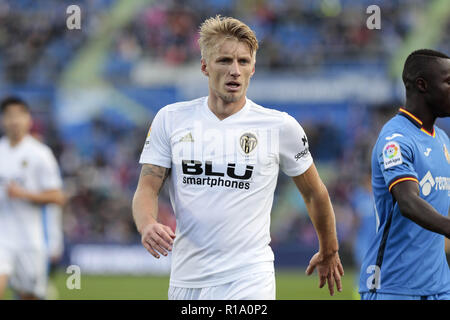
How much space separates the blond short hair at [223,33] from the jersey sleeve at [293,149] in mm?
526

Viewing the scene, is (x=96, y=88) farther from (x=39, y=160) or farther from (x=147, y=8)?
(x=39, y=160)

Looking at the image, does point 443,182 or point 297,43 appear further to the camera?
point 297,43

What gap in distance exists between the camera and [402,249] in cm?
514

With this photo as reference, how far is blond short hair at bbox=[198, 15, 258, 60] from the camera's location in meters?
4.91

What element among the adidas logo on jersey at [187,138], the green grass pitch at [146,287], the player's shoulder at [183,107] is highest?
the player's shoulder at [183,107]

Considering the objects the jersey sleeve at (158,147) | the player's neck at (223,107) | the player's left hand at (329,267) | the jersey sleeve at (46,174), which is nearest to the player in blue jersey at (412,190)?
the player's left hand at (329,267)

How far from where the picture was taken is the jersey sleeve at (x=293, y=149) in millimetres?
5082

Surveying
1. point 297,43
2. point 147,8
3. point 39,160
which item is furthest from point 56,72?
point 39,160

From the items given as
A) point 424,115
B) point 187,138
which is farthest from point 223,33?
point 424,115

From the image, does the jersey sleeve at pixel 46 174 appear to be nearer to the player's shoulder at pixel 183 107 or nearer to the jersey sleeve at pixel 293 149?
the player's shoulder at pixel 183 107

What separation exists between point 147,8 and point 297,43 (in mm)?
5519

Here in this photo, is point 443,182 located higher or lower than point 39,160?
lower
